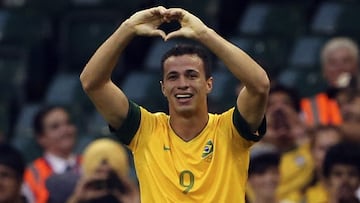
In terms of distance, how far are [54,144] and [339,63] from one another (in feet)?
7.53

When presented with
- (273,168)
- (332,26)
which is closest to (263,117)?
(273,168)

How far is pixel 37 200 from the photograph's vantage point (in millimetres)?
12750

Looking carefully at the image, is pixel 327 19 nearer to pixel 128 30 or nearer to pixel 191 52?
pixel 191 52

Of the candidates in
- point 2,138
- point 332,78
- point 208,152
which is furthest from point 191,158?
point 2,138

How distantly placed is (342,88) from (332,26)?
2.60 meters

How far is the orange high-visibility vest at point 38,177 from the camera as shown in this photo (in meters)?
12.8

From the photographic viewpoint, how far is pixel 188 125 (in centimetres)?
998

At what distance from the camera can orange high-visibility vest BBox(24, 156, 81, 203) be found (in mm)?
12775

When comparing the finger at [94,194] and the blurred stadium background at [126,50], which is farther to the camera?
the blurred stadium background at [126,50]

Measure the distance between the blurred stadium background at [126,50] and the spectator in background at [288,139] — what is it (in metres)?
2.00

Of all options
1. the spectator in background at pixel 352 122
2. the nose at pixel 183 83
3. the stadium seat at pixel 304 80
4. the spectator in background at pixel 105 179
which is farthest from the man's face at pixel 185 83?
the stadium seat at pixel 304 80

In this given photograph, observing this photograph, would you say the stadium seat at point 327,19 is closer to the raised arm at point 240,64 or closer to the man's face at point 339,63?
the man's face at point 339,63

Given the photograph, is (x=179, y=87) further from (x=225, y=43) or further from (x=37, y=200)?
(x=37, y=200)

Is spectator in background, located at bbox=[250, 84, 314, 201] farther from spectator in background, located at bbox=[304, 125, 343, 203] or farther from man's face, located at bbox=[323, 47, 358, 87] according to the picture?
man's face, located at bbox=[323, 47, 358, 87]
